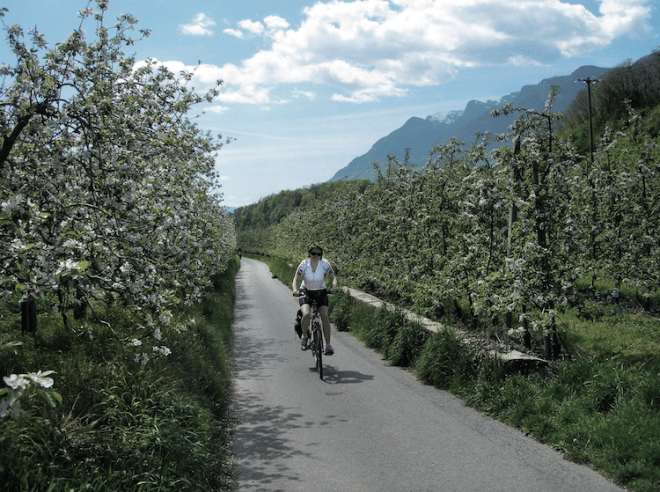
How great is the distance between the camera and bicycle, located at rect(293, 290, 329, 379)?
27.7 ft

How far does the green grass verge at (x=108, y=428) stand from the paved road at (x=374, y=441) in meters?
0.57

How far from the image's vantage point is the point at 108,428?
415 cm

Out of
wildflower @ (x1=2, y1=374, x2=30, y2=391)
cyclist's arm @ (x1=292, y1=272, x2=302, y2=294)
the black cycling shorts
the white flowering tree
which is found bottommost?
the black cycling shorts

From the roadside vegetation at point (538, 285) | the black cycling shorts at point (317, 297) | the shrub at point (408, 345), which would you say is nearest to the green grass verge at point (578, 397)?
the roadside vegetation at point (538, 285)

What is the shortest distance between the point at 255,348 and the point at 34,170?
7.12m

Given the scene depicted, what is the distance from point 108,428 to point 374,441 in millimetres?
2766

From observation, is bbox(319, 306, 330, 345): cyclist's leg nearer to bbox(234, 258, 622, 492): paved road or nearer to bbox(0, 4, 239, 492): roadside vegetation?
bbox(234, 258, 622, 492): paved road

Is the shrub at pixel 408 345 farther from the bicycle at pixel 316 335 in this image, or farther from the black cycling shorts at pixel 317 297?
the black cycling shorts at pixel 317 297

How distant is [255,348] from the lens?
11297 mm

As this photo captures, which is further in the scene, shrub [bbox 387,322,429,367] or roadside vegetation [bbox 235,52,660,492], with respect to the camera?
shrub [bbox 387,322,429,367]

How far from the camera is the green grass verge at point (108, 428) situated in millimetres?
3531

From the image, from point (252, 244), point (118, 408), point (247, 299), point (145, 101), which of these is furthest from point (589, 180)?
point (252, 244)

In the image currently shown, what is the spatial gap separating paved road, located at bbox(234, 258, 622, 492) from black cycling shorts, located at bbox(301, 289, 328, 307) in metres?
1.20

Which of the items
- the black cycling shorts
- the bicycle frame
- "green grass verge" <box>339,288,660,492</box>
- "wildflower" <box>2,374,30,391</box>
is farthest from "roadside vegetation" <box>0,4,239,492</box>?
"green grass verge" <box>339,288,660,492</box>
